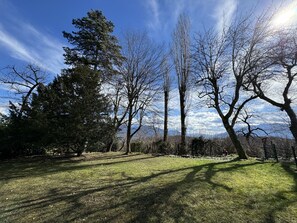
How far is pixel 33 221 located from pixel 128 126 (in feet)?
39.4

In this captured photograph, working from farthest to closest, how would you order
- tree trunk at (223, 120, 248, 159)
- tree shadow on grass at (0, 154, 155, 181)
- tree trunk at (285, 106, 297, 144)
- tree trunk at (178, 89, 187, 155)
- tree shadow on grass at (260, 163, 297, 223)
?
tree trunk at (178, 89, 187, 155) → tree trunk at (223, 120, 248, 159) → tree trunk at (285, 106, 297, 144) → tree shadow on grass at (0, 154, 155, 181) → tree shadow on grass at (260, 163, 297, 223)

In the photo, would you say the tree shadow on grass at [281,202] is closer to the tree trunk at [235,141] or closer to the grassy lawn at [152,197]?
the grassy lawn at [152,197]

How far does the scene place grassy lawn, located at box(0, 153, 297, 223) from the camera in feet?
13.1

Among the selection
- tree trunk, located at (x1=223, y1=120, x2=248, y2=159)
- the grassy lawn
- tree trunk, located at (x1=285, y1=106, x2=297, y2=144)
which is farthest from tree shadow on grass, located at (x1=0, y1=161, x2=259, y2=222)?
tree trunk, located at (x1=285, y1=106, x2=297, y2=144)

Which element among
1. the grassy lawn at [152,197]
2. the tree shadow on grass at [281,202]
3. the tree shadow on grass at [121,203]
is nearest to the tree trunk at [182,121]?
the grassy lawn at [152,197]

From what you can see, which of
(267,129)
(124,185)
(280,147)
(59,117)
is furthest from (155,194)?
(267,129)

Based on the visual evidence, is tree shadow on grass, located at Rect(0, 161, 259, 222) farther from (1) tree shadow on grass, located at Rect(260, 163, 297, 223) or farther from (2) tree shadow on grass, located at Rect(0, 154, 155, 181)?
(2) tree shadow on grass, located at Rect(0, 154, 155, 181)

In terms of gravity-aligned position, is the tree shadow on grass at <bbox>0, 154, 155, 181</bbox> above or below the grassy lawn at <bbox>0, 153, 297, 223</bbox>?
above

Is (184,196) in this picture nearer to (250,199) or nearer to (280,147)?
(250,199)

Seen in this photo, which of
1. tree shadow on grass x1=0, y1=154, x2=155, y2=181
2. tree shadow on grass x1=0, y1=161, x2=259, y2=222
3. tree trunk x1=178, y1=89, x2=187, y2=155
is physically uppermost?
tree trunk x1=178, y1=89, x2=187, y2=155

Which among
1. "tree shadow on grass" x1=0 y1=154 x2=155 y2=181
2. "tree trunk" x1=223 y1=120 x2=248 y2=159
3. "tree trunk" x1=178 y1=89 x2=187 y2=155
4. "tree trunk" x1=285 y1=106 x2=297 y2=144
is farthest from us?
"tree trunk" x1=178 y1=89 x2=187 y2=155

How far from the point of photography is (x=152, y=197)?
4.87 m

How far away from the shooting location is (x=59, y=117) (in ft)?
37.1

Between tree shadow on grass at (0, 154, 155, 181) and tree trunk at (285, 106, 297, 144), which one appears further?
tree trunk at (285, 106, 297, 144)
